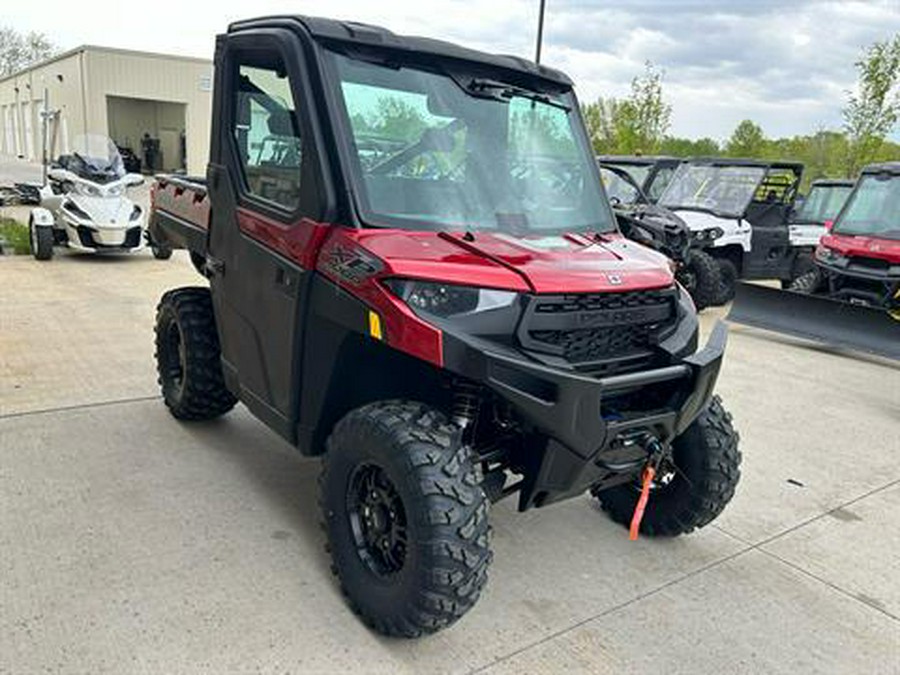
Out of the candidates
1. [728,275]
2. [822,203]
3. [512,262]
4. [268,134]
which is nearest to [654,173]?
[728,275]

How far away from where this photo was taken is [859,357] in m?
7.64

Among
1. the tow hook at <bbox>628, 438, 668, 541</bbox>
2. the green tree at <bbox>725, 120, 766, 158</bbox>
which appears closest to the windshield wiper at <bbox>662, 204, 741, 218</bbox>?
the tow hook at <bbox>628, 438, 668, 541</bbox>

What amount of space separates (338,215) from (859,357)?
6861 mm

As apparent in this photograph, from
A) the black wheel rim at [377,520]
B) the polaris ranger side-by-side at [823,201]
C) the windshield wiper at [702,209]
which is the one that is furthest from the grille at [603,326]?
the polaris ranger side-by-side at [823,201]

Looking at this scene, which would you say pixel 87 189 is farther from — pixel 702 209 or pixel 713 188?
pixel 713 188

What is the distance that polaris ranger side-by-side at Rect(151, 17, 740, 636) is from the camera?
2.37 metres

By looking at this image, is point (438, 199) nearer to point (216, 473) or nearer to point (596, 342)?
point (596, 342)

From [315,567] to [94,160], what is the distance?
880 centimetres

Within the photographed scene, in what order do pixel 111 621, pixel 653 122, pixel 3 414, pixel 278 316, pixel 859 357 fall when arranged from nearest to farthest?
pixel 111 621
pixel 278 316
pixel 3 414
pixel 859 357
pixel 653 122

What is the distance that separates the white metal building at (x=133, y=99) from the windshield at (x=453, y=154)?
2659 cm

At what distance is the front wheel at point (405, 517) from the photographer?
2334 millimetres

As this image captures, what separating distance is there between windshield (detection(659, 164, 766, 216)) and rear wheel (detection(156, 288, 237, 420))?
25.6 feet

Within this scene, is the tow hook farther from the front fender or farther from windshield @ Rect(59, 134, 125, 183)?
windshield @ Rect(59, 134, 125, 183)

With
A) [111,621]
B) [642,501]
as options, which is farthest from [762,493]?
[111,621]
